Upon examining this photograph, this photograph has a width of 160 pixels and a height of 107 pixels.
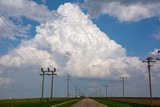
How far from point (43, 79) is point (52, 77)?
8.65 m

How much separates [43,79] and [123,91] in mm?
57229

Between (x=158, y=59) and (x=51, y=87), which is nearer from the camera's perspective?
(x=158, y=59)

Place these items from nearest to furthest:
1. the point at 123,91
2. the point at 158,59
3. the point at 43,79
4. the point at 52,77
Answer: the point at 158,59, the point at 43,79, the point at 52,77, the point at 123,91

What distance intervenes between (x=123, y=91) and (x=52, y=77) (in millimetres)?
49189

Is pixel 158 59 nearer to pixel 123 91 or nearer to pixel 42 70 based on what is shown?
pixel 42 70

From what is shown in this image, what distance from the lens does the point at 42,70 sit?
8569 cm

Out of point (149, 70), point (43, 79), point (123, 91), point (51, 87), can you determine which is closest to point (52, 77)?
point (51, 87)

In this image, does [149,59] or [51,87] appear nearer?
[149,59]

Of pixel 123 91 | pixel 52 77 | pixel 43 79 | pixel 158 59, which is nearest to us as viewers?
pixel 158 59

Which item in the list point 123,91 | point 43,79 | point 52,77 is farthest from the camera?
point 123,91

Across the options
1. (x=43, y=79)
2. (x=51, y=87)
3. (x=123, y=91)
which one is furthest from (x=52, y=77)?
(x=123, y=91)

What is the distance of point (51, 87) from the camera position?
92062mm

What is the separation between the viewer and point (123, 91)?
133m

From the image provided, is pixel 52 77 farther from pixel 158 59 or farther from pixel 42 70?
pixel 158 59
